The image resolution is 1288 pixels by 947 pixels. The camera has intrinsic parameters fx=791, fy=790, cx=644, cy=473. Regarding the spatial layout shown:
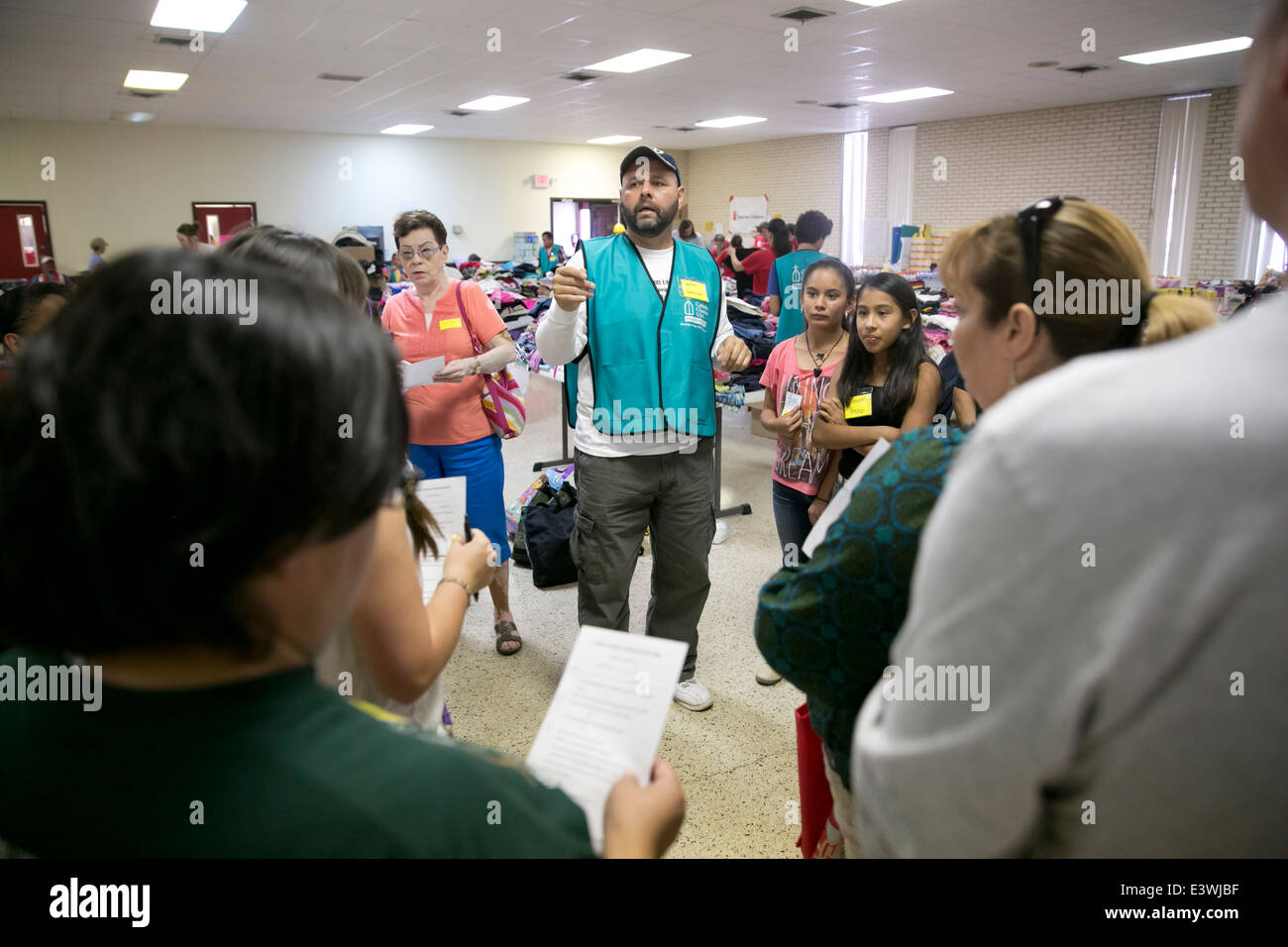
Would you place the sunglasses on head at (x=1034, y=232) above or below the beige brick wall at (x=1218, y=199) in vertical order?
below

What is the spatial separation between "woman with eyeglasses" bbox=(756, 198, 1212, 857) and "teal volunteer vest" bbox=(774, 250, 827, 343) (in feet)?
10.4

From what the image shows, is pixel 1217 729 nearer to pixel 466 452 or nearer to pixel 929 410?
pixel 929 410

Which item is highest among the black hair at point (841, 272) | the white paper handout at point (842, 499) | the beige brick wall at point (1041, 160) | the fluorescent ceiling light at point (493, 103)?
the fluorescent ceiling light at point (493, 103)

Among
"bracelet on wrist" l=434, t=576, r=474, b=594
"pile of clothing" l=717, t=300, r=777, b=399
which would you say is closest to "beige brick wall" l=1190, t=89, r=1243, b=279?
"pile of clothing" l=717, t=300, r=777, b=399

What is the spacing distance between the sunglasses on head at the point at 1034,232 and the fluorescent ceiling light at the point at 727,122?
12152 millimetres

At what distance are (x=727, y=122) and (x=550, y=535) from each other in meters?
11.0

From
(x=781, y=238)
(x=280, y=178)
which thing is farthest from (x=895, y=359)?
(x=280, y=178)

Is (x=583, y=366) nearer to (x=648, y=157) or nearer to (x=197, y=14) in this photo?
(x=648, y=157)

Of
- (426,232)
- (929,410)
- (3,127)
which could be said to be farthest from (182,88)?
(929,410)

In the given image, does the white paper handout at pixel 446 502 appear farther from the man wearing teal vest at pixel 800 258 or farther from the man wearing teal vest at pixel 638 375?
the man wearing teal vest at pixel 800 258

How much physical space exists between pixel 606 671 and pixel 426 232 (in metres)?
2.44

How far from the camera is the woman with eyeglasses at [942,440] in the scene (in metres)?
1.04

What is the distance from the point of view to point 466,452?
9.47 feet

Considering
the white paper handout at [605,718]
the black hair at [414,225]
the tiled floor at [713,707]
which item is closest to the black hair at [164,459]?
the white paper handout at [605,718]
